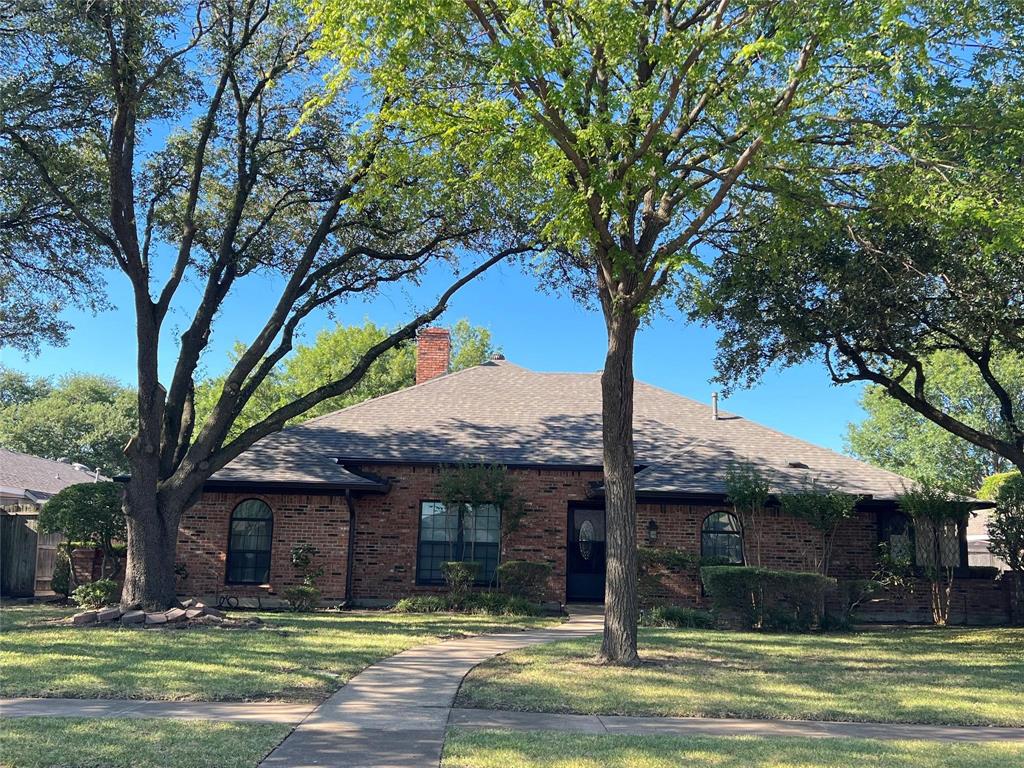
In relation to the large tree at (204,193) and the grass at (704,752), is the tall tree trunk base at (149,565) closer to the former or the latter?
the large tree at (204,193)

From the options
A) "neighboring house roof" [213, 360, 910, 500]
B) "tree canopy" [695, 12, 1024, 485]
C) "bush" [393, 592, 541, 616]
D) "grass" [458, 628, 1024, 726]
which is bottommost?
"bush" [393, 592, 541, 616]

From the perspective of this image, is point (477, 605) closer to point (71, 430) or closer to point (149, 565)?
point (149, 565)

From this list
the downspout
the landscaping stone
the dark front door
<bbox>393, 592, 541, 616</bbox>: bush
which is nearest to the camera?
the landscaping stone

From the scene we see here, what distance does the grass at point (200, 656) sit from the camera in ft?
25.9

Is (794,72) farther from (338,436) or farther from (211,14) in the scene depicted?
(338,436)

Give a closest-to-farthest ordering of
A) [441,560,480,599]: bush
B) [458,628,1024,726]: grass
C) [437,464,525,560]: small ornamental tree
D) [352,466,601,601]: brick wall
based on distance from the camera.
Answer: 1. [458,628,1024,726]: grass
2. [441,560,480,599]: bush
3. [437,464,525,560]: small ornamental tree
4. [352,466,601,601]: brick wall

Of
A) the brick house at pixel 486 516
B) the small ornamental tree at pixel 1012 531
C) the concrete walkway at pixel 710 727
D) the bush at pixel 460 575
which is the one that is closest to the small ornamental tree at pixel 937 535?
the brick house at pixel 486 516

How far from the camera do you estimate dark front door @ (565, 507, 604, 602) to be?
1880 centimetres

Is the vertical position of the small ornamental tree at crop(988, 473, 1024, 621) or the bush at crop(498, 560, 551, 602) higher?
the small ornamental tree at crop(988, 473, 1024, 621)

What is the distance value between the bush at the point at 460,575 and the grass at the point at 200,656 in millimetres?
2045

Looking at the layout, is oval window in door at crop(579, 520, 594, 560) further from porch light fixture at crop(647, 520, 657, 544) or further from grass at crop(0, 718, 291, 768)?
grass at crop(0, 718, 291, 768)

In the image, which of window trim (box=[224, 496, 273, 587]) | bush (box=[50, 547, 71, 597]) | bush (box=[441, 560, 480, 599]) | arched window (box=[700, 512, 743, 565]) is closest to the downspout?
window trim (box=[224, 496, 273, 587])

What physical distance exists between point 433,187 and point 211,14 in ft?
17.4

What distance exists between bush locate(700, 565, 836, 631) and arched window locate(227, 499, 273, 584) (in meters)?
9.19
